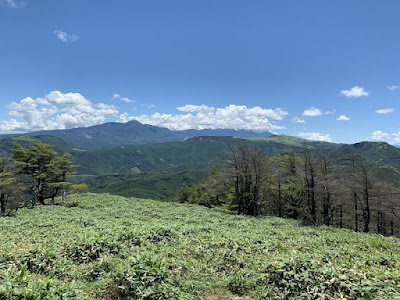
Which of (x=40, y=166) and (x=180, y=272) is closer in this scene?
(x=180, y=272)

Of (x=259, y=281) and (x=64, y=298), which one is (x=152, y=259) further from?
(x=259, y=281)

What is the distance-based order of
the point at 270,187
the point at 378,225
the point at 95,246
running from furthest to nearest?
the point at 378,225 → the point at 270,187 → the point at 95,246

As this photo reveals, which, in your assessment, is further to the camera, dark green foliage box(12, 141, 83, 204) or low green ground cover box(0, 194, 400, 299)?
dark green foliage box(12, 141, 83, 204)

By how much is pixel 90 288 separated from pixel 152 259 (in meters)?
2.12

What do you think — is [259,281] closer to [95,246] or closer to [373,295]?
[373,295]

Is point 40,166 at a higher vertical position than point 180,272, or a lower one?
higher

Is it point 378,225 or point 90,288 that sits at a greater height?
point 90,288

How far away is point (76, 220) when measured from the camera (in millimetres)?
20484

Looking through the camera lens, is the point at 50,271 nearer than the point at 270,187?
Yes

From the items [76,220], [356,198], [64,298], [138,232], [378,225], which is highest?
[64,298]

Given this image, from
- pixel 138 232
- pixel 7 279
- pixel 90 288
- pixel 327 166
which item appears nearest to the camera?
pixel 7 279

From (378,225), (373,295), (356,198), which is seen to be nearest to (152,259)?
(373,295)

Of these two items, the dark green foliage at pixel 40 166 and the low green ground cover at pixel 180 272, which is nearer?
the low green ground cover at pixel 180 272

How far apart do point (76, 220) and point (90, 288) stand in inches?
602
